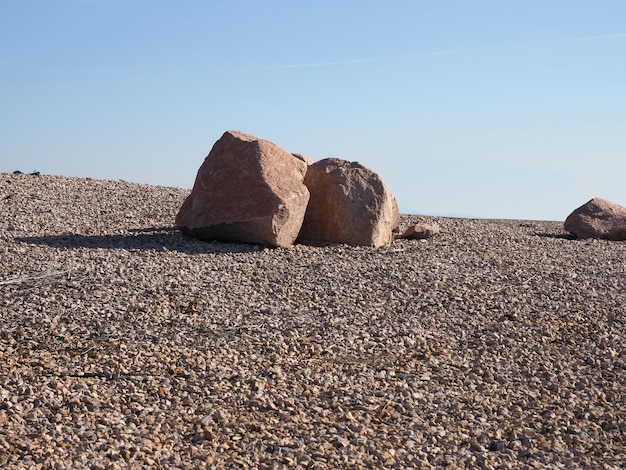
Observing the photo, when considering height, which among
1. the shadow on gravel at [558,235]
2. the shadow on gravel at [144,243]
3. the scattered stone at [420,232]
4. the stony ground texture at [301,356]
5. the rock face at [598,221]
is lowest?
the stony ground texture at [301,356]

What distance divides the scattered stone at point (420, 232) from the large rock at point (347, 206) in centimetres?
92

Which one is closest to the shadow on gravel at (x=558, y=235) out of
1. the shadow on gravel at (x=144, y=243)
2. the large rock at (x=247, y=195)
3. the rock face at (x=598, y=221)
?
the rock face at (x=598, y=221)

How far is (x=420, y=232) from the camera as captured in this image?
1528 cm

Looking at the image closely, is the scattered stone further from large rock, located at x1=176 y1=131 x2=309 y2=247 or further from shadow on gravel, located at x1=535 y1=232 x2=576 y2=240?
shadow on gravel, located at x1=535 y1=232 x2=576 y2=240

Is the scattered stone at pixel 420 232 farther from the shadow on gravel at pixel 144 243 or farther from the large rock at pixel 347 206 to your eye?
the shadow on gravel at pixel 144 243

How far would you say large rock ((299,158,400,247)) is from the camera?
13.9 meters

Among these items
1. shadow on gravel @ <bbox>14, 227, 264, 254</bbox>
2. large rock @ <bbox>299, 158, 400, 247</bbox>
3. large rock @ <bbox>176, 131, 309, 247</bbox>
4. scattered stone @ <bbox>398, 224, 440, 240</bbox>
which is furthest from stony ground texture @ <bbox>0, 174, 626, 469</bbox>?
scattered stone @ <bbox>398, 224, 440, 240</bbox>

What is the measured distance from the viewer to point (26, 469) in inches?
220

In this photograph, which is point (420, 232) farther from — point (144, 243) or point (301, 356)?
point (301, 356)

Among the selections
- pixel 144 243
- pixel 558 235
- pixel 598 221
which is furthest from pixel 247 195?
pixel 598 221

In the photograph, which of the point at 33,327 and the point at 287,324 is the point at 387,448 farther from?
the point at 33,327

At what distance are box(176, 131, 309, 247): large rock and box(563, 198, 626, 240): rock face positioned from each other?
741 cm

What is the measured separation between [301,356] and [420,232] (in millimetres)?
7491

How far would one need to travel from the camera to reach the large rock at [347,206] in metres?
13.9
